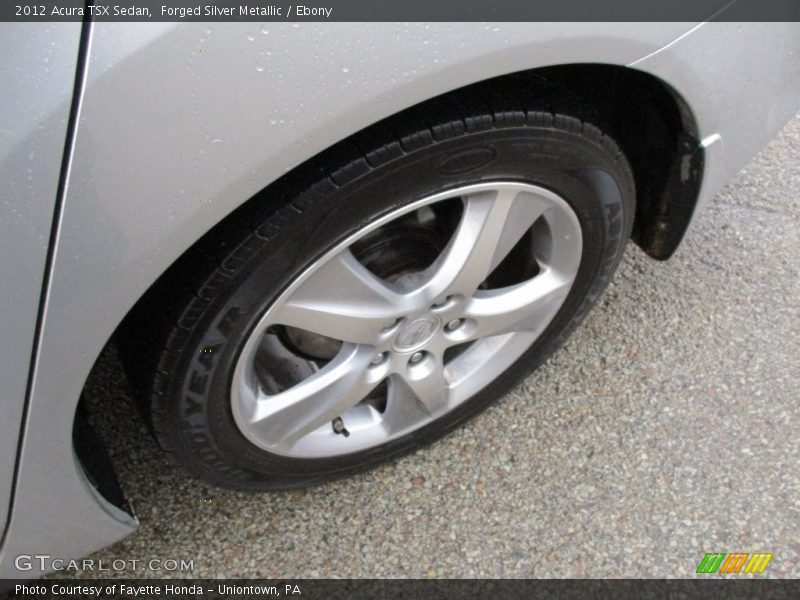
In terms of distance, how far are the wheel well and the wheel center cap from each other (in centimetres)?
43

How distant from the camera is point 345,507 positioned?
188cm

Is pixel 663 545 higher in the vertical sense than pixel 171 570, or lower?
lower

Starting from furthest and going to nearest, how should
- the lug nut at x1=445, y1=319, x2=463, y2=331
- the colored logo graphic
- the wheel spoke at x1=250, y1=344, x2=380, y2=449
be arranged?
the colored logo graphic < the lug nut at x1=445, y1=319, x2=463, y2=331 < the wheel spoke at x1=250, y1=344, x2=380, y2=449

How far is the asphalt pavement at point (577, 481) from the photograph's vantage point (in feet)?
5.90

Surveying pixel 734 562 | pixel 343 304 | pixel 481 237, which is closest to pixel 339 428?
pixel 343 304

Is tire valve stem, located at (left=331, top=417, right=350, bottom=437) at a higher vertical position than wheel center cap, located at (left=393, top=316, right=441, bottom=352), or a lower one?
lower

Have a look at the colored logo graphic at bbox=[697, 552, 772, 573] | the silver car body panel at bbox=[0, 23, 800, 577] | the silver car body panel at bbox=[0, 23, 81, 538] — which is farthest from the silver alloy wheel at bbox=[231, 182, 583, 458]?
the colored logo graphic at bbox=[697, 552, 772, 573]

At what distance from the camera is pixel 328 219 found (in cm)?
127

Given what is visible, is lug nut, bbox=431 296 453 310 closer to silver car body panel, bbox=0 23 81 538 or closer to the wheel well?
the wheel well

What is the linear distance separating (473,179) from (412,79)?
287mm

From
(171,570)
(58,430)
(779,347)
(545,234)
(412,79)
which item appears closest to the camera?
(412,79)

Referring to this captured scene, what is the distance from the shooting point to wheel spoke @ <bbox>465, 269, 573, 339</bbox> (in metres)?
1.68

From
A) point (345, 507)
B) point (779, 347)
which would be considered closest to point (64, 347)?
point (345, 507)
